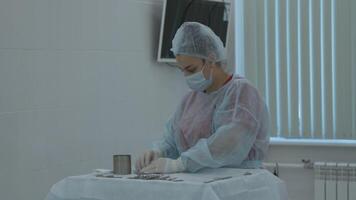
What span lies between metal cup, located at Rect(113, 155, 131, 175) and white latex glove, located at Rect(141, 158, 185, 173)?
62 mm

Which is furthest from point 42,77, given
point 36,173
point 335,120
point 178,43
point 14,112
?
point 335,120

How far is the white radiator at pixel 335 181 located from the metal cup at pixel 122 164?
2.14 meters

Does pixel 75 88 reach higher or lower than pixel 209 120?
higher

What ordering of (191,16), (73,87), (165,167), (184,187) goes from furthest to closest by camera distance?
(191,16) → (73,87) → (165,167) → (184,187)

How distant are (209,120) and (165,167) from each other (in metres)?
0.29

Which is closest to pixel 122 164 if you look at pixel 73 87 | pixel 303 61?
pixel 73 87

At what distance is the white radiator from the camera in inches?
153

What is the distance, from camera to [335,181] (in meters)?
3.92

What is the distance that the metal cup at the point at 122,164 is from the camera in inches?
84.1

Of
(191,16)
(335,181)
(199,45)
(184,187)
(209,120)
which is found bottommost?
(335,181)

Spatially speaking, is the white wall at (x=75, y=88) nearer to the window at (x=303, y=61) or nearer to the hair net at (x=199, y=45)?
the window at (x=303, y=61)

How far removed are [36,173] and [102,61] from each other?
0.77 meters

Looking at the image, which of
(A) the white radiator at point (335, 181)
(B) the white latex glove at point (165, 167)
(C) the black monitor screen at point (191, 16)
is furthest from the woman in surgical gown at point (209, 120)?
(A) the white radiator at point (335, 181)

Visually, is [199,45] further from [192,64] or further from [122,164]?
[122,164]
